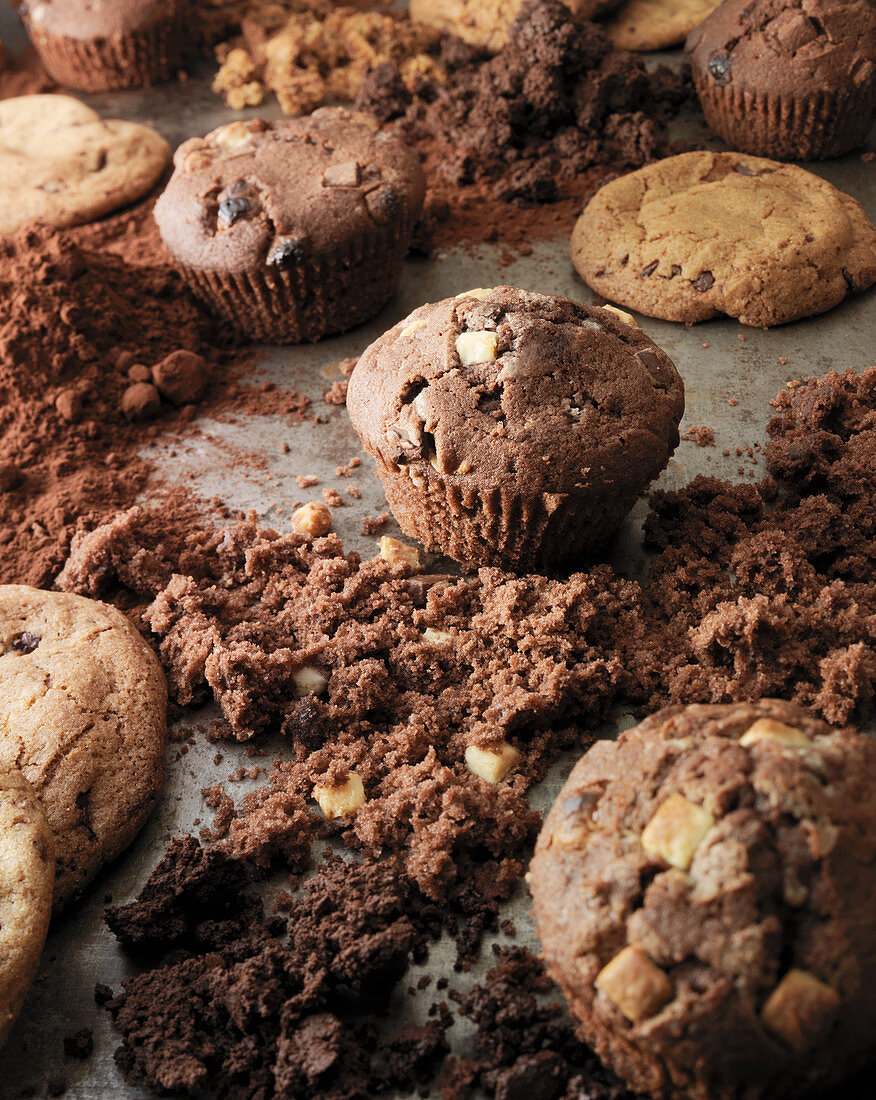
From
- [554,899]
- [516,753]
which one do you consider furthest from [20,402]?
[554,899]

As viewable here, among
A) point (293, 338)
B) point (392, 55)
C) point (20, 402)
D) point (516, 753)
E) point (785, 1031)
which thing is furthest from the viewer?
point (392, 55)

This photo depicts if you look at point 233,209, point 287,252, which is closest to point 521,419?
point 287,252

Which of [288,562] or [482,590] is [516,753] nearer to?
[482,590]

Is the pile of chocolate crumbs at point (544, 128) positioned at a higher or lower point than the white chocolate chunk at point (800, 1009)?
higher

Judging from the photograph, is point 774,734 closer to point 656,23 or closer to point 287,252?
point 287,252

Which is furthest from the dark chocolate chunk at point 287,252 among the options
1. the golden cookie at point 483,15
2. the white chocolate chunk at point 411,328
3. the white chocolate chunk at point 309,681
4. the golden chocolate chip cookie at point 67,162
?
the golden cookie at point 483,15

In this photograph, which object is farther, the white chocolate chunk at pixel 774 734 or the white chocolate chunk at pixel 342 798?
the white chocolate chunk at pixel 342 798

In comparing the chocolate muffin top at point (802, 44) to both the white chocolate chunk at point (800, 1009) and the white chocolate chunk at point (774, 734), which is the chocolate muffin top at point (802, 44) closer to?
the white chocolate chunk at point (774, 734)
